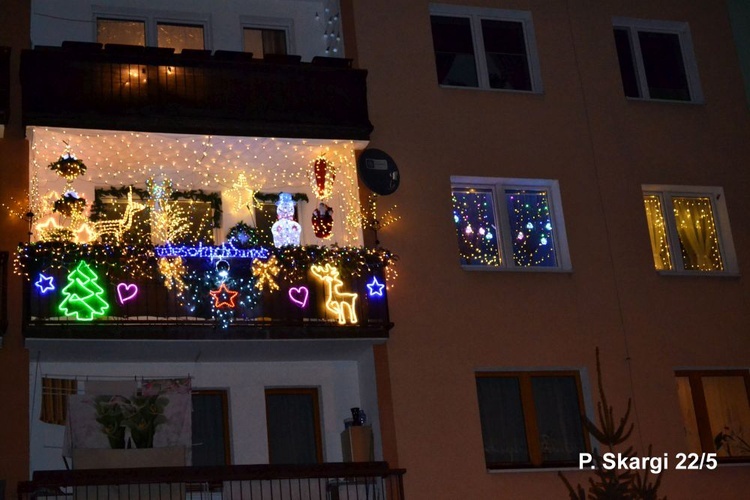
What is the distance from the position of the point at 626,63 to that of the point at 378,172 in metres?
5.78

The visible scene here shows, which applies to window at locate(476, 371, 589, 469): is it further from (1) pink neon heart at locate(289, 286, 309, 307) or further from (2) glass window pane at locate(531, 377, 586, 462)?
(1) pink neon heart at locate(289, 286, 309, 307)

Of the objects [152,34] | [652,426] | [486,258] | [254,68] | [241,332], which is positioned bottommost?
[652,426]

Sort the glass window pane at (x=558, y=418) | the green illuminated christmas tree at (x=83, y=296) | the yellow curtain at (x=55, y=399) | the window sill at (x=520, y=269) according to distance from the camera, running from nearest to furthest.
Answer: the green illuminated christmas tree at (x=83, y=296), the yellow curtain at (x=55, y=399), the glass window pane at (x=558, y=418), the window sill at (x=520, y=269)

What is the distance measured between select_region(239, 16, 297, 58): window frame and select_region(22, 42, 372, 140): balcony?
7.13 feet

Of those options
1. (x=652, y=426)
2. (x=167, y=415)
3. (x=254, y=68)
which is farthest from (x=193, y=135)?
(x=652, y=426)

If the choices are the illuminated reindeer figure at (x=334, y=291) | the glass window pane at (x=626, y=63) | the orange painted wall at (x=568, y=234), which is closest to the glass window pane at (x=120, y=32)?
the orange painted wall at (x=568, y=234)

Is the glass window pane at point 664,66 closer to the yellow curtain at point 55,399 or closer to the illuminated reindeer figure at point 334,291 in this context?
the illuminated reindeer figure at point 334,291

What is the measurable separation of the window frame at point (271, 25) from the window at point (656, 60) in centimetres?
587

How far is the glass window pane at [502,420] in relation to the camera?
18281 millimetres

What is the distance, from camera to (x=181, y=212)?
19703 millimetres

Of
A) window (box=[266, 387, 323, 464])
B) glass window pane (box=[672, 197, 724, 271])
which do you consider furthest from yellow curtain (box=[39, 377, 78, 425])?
glass window pane (box=[672, 197, 724, 271])

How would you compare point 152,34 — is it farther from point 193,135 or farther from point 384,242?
point 384,242

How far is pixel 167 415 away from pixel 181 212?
3.93 m

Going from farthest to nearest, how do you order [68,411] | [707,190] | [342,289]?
[707,190], [342,289], [68,411]
